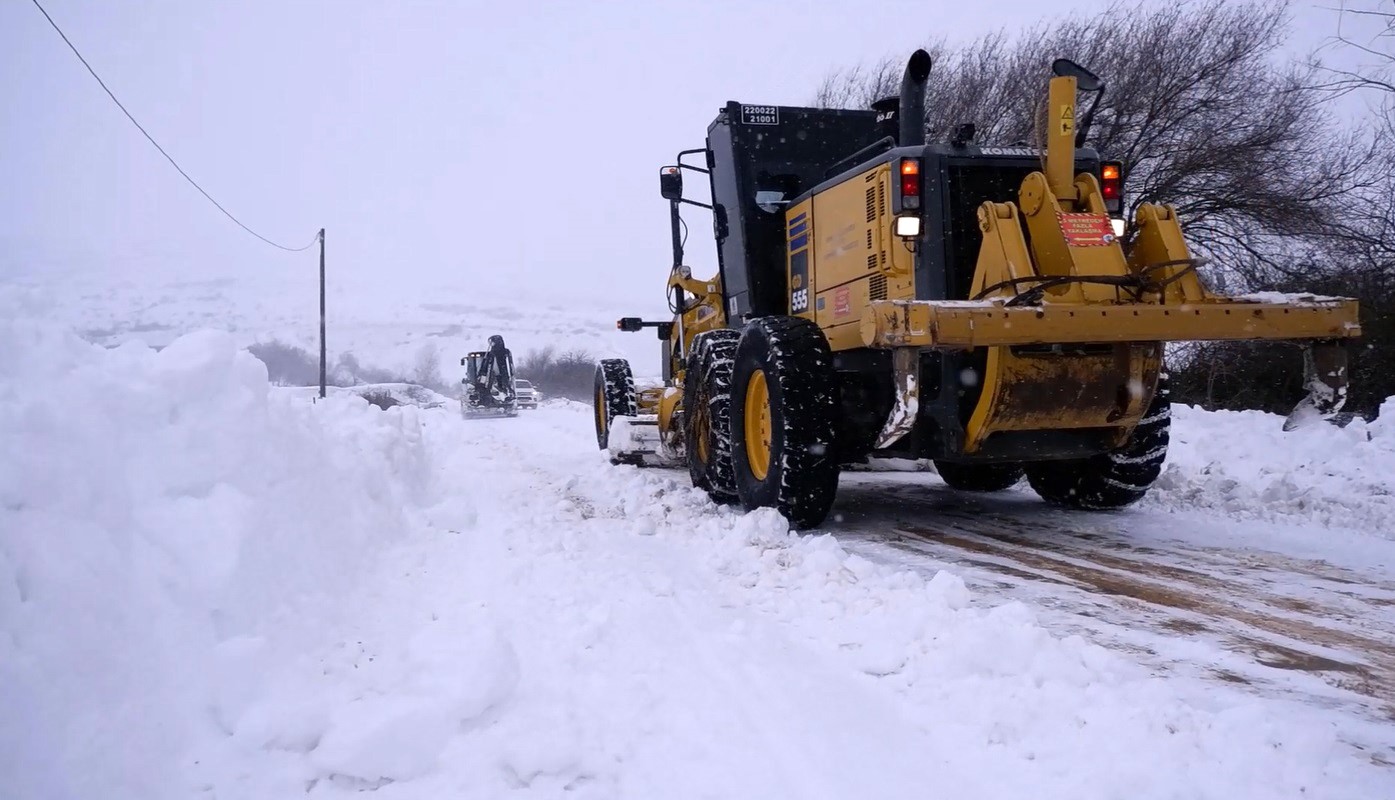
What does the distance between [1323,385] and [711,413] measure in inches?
154

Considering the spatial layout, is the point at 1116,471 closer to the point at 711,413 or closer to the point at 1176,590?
the point at 1176,590

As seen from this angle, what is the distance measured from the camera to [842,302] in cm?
641

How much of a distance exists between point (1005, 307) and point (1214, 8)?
1473cm

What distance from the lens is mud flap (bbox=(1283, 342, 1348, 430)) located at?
5.01m

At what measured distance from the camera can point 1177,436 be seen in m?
9.58

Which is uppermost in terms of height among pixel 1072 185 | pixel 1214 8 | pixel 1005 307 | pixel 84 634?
pixel 1214 8

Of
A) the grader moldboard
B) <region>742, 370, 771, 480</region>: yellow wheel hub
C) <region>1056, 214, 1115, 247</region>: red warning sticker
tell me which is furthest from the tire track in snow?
<region>1056, 214, 1115, 247</region>: red warning sticker

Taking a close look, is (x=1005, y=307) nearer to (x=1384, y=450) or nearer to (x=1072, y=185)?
(x=1072, y=185)

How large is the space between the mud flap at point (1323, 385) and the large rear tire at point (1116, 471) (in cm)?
91

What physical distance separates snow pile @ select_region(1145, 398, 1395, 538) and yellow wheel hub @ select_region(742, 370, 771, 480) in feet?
9.66

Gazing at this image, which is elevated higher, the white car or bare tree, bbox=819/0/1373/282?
bare tree, bbox=819/0/1373/282

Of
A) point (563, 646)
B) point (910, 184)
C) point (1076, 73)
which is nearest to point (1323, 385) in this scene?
point (1076, 73)

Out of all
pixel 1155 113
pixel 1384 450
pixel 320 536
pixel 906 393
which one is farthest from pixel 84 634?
pixel 1155 113

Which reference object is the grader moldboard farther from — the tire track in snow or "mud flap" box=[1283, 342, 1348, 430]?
the tire track in snow
